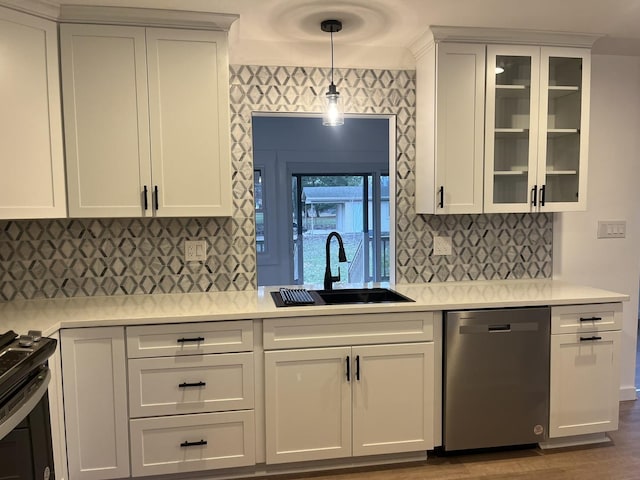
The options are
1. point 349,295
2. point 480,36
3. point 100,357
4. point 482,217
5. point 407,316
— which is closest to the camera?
point 100,357

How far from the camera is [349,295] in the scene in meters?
2.81

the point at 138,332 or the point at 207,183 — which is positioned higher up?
the point at 207,183

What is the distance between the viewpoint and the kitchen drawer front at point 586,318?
249 centimetres

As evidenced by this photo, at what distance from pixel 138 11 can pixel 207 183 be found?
0.87m

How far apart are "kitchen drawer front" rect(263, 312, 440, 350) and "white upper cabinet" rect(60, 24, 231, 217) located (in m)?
0.72

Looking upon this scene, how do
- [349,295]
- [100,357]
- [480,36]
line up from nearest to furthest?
[100,357]
[480,36]
[349,295]

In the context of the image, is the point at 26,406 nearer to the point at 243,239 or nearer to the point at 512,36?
the point at 243,239

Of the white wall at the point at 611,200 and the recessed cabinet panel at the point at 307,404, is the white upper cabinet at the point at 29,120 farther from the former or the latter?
the white wall at the point at 611,200

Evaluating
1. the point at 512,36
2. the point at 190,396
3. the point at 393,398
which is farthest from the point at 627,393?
the point at 190,396

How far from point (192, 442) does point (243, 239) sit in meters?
1.13

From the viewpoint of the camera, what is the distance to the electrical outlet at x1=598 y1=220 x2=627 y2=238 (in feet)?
10.3

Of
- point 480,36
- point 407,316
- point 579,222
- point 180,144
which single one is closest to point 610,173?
point 579,222

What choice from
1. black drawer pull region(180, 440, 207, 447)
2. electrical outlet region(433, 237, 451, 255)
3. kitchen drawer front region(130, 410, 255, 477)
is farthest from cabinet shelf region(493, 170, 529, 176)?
black drawer pull region(180, 440, 207, 447)

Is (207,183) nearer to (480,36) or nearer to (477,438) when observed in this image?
(480,36)
